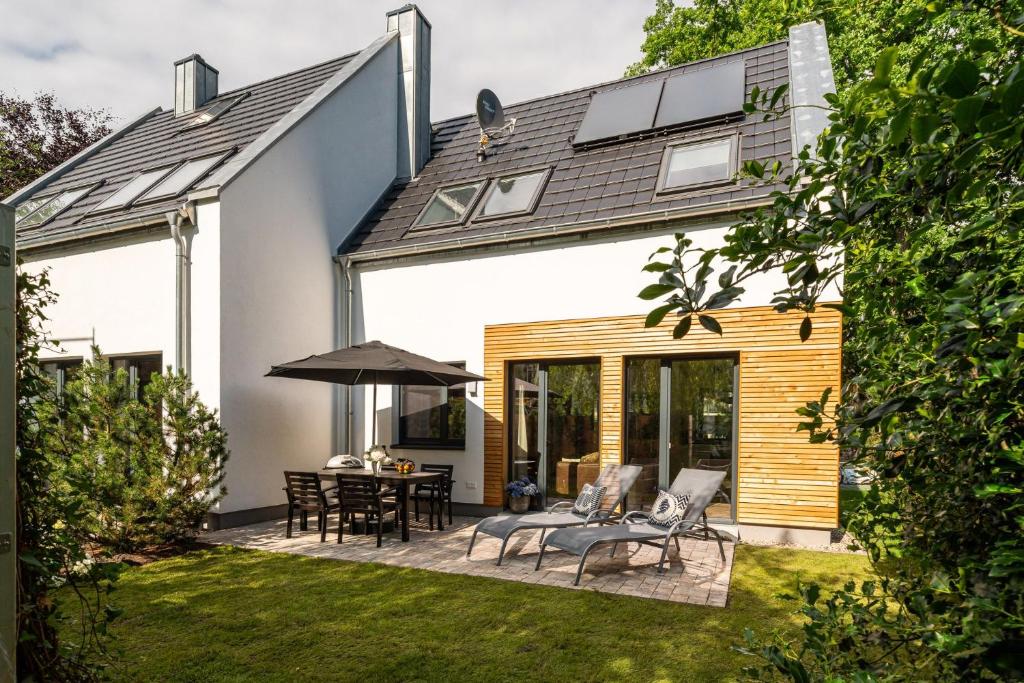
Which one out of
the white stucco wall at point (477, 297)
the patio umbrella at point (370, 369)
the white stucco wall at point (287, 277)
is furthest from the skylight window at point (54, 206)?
the patio umbrella at point (370, 369)

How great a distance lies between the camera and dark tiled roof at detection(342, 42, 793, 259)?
9547mm

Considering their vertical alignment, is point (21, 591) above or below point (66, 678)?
above

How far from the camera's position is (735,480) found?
28.0 ft

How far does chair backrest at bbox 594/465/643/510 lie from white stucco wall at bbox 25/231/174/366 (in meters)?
6.74

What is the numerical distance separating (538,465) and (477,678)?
5971mm

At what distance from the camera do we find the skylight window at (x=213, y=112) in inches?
531

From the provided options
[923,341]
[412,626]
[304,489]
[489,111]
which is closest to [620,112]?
[489,111]

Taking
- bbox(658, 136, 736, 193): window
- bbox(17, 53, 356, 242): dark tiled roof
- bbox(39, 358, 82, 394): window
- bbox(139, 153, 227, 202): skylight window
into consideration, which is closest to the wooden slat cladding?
bbox(658, 136, 736, 193): window

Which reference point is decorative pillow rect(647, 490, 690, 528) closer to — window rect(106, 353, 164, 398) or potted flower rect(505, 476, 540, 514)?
potted flower rect(505, 476, 540, 514)

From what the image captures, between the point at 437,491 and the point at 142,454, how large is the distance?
3.98 m

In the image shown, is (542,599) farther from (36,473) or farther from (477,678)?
(36,473)

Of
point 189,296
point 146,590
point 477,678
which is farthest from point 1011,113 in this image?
point 189,296

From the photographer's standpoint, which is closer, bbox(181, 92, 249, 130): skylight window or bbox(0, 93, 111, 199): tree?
bbox(181, 92, 249, 130): skylight window

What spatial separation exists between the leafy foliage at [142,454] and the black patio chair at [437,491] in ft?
9.03
